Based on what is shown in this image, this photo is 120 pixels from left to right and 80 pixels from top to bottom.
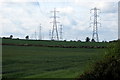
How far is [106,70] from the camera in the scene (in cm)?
1355

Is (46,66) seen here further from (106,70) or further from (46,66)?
(106,70)

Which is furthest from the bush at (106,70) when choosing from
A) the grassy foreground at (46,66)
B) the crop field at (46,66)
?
the grassy foreground at (46,66)

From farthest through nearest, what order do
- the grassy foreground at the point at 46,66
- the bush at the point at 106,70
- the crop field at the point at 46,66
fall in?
the grassy foreground at the point at 46,66, the crop field at the point at 46,66, the bush at the point at 106,70

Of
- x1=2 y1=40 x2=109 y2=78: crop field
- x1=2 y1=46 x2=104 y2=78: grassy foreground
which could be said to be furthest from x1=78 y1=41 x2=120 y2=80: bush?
x1=2 y1=46 x2=104 y2=78: grassy foreground

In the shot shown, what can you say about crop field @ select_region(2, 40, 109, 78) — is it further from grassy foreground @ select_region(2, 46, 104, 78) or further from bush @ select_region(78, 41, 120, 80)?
bush @ select_region(78, 41, 120, 80)

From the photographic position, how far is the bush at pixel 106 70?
1354 centimetres

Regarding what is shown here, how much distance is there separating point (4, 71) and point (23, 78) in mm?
3907

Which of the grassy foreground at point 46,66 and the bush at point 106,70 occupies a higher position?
the bush at point 106,70

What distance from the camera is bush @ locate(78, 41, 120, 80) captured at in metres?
13.5

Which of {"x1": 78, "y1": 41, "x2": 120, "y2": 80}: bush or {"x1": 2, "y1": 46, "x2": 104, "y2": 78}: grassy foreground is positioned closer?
{"x1": 78, "y1": 41, "x2": 120, "y2": 80}: bush

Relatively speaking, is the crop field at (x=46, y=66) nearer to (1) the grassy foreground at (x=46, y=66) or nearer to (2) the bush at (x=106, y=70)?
(1) the grassy foreground at (x=46, y=66)

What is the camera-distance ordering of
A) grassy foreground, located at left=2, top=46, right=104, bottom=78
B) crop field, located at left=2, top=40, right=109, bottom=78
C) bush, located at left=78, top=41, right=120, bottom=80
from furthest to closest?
grassy foreground, located at left=2, top=46, right=104, bottom=78 < crop field, located at left=2, top=40, right=109, bottom=78 < bush, located at left=78, top=41, right=120, bottom=80

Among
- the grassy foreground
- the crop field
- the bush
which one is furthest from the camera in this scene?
the grassy foreground

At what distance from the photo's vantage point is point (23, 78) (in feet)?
57.3
